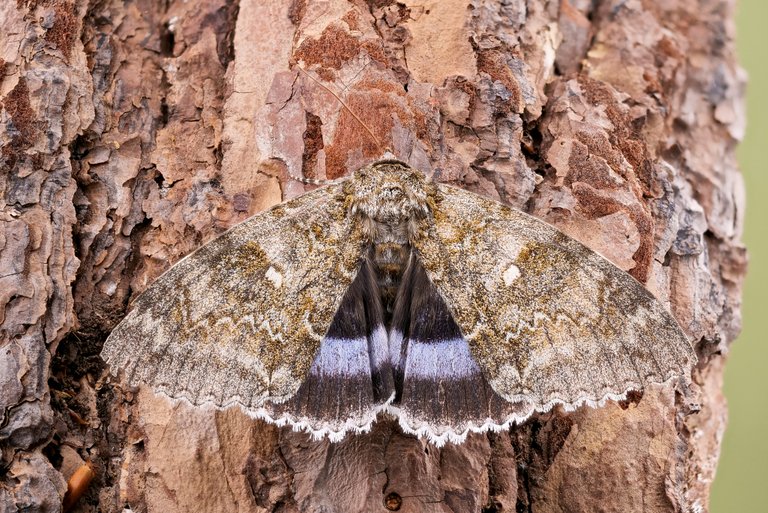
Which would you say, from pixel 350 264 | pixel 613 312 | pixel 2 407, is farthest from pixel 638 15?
pixel 2 407

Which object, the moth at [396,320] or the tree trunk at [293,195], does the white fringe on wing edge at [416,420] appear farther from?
the tree trunk at [293,195]

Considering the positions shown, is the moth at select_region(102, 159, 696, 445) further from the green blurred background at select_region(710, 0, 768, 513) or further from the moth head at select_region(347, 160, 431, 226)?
the green blurred background at select_region(710, 0, 768, 513)

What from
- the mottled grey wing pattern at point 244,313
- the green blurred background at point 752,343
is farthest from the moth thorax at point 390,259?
the green blurred background at point 752,343

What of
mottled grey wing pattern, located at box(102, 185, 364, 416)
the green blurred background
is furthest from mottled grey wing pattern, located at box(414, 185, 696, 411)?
the green blurred background

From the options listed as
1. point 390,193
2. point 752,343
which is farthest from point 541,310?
point 752,343

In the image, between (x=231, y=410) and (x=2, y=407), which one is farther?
(x=231, y=410)

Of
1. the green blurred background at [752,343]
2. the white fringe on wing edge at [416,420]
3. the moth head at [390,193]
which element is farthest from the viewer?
the green blurred background at [752,343]

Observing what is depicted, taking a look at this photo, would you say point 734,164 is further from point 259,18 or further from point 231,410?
point 231,410
